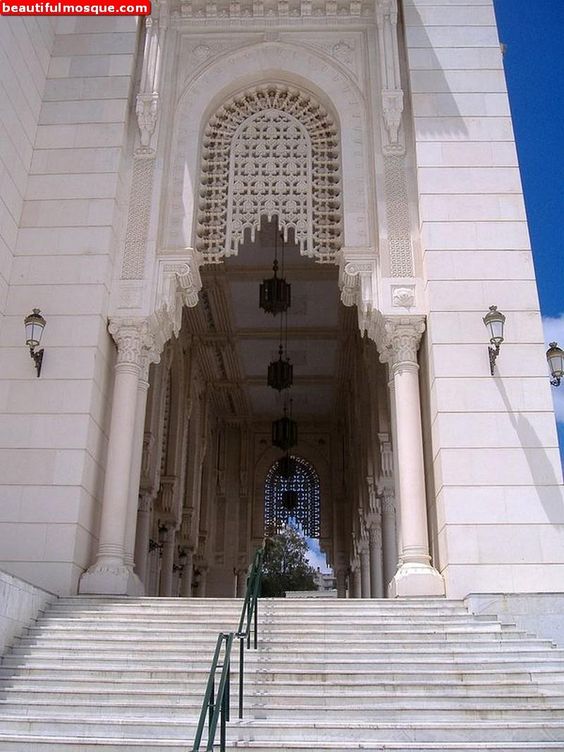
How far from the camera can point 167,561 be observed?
52.0ft

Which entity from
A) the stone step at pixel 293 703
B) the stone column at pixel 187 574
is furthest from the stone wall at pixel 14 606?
the stone column at pixel 187 574

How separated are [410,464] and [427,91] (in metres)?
4.91

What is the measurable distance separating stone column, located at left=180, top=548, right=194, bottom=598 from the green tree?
6.20 ft

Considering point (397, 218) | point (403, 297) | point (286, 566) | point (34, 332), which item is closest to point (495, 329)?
point (403, 297)

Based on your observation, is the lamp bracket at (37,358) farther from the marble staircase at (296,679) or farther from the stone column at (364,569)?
the stone column at (364,569)

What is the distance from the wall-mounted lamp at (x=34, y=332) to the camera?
8625 mm

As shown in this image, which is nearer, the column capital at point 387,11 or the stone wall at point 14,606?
the stone wall at point 14,606

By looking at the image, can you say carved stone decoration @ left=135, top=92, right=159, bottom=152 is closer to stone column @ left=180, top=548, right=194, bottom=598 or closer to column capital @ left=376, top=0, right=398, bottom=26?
column capital @ left=376, top=0, right=398, bottom=26

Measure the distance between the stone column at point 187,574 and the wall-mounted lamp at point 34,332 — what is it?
997cm

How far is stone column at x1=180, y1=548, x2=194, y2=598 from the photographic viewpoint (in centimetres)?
1744

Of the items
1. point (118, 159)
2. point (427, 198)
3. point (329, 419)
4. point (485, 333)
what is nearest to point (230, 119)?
point (118, 159)

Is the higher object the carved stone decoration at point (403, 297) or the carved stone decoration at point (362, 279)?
the carved stone decoration at point (362, 279)

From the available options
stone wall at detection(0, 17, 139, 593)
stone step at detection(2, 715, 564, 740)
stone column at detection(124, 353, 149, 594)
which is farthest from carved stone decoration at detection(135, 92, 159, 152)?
stone step at detection(2, 715, 564, 740)

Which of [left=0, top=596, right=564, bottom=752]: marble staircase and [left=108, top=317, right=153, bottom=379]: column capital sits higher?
[left=108, top=317, right=153, bottom=379]: column capital
